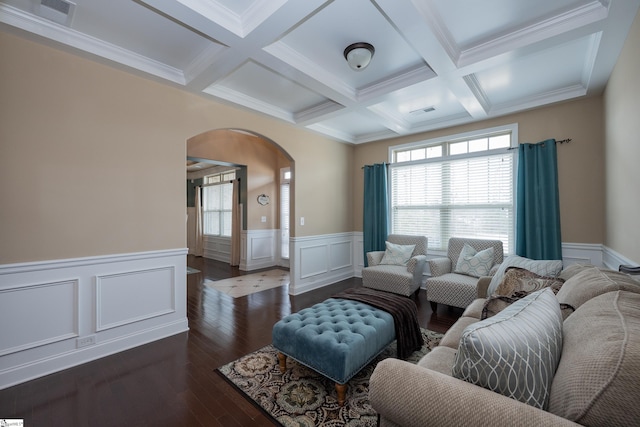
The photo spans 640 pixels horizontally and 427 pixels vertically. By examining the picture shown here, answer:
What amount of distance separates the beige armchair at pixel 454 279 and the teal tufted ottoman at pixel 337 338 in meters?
1.47

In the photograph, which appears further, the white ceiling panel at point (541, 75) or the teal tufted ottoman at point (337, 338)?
the white ceiling panel at point (541, 75)

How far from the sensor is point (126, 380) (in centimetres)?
224

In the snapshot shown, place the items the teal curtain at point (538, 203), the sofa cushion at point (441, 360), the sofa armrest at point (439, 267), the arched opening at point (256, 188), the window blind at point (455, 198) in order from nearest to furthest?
the sofa cushion at point (441, 360) < the teal curtain at point (538, 203) < the sofa armrest at point (439, 267) < the window blind at point (455, 198) < the arched opening at point (256, 188)

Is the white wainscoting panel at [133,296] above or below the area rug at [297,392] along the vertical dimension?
above

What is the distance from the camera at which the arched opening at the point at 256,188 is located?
618cm

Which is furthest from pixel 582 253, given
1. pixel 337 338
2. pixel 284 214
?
pixel 284 214

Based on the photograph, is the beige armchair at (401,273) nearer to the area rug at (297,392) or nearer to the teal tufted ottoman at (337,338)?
the area rug at (297,392)

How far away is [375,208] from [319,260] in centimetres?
146

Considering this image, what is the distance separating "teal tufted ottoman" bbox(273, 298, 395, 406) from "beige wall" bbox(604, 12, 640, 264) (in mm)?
2092

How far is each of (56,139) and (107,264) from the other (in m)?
1.20

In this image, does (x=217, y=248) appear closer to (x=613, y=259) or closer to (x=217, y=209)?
(x=217, y=209)

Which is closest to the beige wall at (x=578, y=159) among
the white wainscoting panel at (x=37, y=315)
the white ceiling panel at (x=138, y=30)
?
the white ceiling panel at (x=138, y=30)

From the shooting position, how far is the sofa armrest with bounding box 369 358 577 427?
88cm

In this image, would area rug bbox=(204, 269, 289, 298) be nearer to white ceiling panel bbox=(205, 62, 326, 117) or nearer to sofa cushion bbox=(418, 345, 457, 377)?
white ceiling panel bbox=(205, 62, 326, 117)
